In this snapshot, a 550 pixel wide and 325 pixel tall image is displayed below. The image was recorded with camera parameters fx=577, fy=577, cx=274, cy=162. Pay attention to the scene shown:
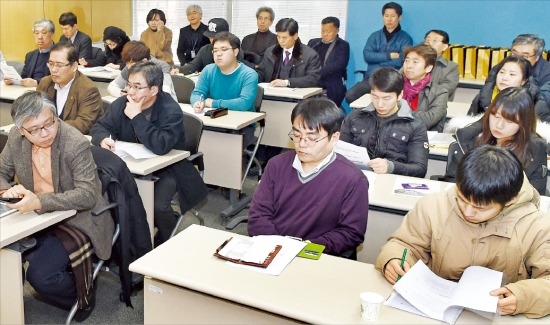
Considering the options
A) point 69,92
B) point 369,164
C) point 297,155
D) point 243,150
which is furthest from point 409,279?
point 69,92

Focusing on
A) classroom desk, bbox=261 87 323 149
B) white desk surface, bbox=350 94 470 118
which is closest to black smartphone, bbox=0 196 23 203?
classroom desk, bbox=261 87 323 149

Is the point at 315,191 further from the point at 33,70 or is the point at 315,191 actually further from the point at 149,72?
the point at 33,70

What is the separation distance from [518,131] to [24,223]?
7.92 feet

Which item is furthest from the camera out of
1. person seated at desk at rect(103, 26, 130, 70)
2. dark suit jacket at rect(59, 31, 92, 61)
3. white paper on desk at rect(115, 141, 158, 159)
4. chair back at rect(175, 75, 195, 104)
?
dark suit jacket at rect(59, 31, 92, 61)

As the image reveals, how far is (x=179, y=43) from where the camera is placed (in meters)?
8.13

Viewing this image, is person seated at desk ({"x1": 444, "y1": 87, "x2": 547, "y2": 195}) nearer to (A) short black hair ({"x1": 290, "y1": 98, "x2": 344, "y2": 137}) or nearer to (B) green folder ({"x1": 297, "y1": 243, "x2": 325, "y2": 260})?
(A) short black hair ({"x1": 290, "y1": 98, "x2": 344, "y2": 137})

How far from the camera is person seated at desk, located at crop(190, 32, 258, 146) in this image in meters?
4.76

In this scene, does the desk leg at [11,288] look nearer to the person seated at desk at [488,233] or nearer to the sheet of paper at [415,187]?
the person seated at desk at [488,233]

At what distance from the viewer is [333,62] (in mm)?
6750

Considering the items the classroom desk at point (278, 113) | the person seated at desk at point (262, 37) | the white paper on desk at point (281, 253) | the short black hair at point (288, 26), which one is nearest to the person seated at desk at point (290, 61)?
the short black hair at point (288, 26)

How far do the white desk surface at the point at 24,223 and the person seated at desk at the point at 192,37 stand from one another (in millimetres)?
5635

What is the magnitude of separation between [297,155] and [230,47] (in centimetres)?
249

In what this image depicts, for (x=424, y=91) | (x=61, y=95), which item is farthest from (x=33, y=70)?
(x=424, y=91)

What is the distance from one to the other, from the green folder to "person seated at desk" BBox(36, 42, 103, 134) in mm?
2388
